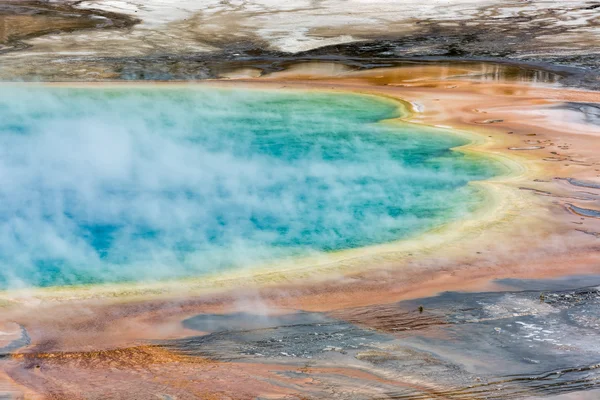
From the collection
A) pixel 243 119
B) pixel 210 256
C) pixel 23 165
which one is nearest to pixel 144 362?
pixel 210 256

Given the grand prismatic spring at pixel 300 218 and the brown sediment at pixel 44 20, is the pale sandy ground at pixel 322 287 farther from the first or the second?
the brown sediment at pixel 44 20

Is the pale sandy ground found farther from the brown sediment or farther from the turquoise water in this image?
the brown sediment

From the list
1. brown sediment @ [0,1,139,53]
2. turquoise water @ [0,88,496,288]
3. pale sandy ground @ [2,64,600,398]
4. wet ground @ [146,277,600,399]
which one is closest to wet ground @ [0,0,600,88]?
brown sediment @ [0,1,139,53]

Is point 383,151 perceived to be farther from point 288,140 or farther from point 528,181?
point 528,181

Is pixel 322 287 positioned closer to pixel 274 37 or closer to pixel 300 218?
pixel 300 218

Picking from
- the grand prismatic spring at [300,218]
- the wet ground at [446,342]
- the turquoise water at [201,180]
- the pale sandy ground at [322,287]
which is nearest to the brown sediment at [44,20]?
the grand prismatic spring at [300,218]

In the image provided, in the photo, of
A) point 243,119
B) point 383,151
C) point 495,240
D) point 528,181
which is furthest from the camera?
A: point 243,119

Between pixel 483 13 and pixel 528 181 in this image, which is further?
pixel 483 13
